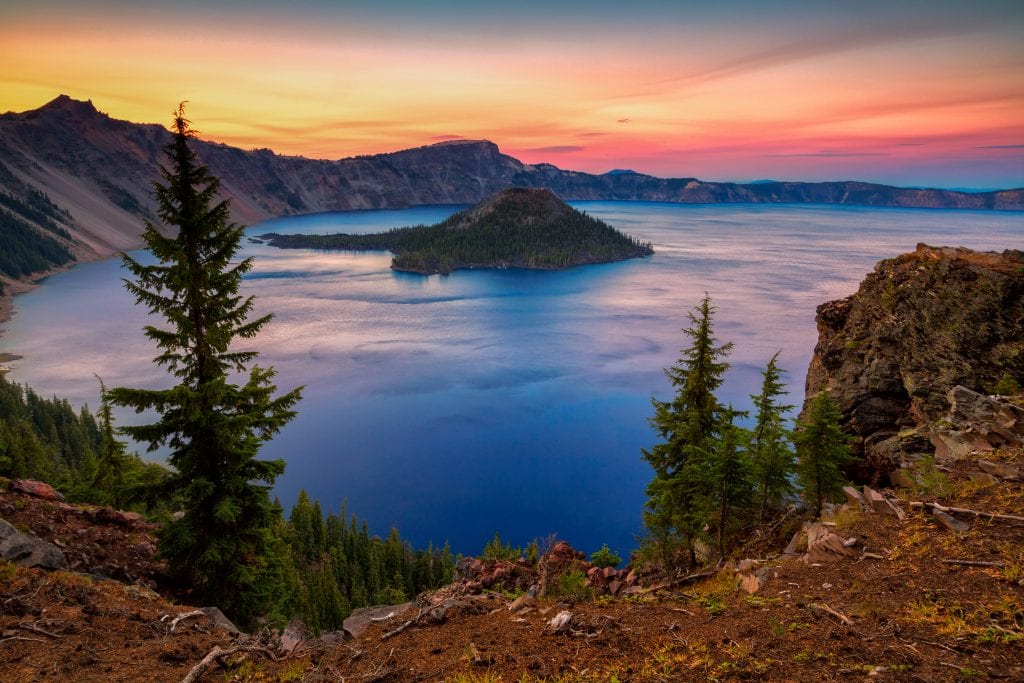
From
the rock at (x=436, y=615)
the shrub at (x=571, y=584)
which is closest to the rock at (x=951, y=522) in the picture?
the shrub at (x=571, y=584)

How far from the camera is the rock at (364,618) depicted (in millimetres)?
12685

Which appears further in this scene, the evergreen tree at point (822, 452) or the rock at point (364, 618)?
the evergreen tree at point (822, 452)

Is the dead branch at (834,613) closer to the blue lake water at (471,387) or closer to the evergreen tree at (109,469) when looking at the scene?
the evergreen tree at (109,469)

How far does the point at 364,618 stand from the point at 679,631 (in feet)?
28.4

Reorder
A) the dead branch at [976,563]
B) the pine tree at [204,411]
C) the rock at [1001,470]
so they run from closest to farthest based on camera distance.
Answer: the dead branch at [976,563] < the rock at [1001,470] < the pine tree at [204,411]

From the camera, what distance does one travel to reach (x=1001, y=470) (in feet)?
44.1

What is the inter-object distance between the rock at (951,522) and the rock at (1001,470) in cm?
296

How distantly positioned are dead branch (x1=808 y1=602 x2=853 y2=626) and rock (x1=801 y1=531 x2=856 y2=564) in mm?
2807

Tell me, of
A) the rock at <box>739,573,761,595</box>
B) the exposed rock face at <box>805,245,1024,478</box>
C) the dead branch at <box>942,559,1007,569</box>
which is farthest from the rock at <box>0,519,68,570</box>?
the exposed rock face at <box>805,245,1024,478</box>

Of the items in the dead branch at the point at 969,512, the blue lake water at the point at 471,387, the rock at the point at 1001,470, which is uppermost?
the rock at the point at 1001,470

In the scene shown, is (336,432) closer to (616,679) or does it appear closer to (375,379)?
(375,379)

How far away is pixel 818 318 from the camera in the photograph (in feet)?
136

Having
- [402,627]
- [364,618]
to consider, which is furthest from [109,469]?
[402,627]

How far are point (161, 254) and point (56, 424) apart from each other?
4391 inches
